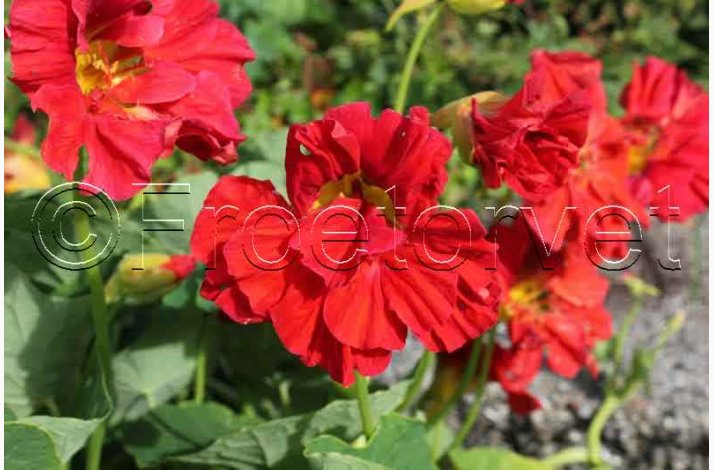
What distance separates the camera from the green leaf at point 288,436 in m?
0.62

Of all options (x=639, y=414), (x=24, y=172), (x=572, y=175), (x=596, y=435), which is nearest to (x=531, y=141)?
(x=572, y=175)

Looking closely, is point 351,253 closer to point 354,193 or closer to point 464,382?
point 354,193

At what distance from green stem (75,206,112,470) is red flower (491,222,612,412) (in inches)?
11.5

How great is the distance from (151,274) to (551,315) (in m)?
0.32

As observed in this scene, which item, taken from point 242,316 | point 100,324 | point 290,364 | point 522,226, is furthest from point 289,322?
point 290,364

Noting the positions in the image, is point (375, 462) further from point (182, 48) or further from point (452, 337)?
point (182, 48)

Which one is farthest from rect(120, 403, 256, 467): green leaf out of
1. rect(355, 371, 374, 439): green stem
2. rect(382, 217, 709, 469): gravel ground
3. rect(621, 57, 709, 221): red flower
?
rect(382, 217, 709, 469): gravel ground

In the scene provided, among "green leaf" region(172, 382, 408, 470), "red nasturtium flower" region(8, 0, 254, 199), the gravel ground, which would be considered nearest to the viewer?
"red nasturtium flower" region(8, 0, 254, 199)

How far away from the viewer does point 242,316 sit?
1.73ft

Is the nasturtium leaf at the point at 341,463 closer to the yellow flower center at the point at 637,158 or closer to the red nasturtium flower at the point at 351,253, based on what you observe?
the red nasturtium flower at the point at 351,253

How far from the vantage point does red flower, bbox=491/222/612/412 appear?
0.74 metres

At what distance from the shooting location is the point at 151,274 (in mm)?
636

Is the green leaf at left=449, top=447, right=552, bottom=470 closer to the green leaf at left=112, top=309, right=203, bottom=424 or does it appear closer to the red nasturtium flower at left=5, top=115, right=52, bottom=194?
the green leaf at left=112, top=309, right=203, bottom=424

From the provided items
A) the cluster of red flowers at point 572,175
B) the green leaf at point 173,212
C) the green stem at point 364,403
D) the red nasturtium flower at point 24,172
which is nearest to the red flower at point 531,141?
the cluster of red flowers at point 572,175
